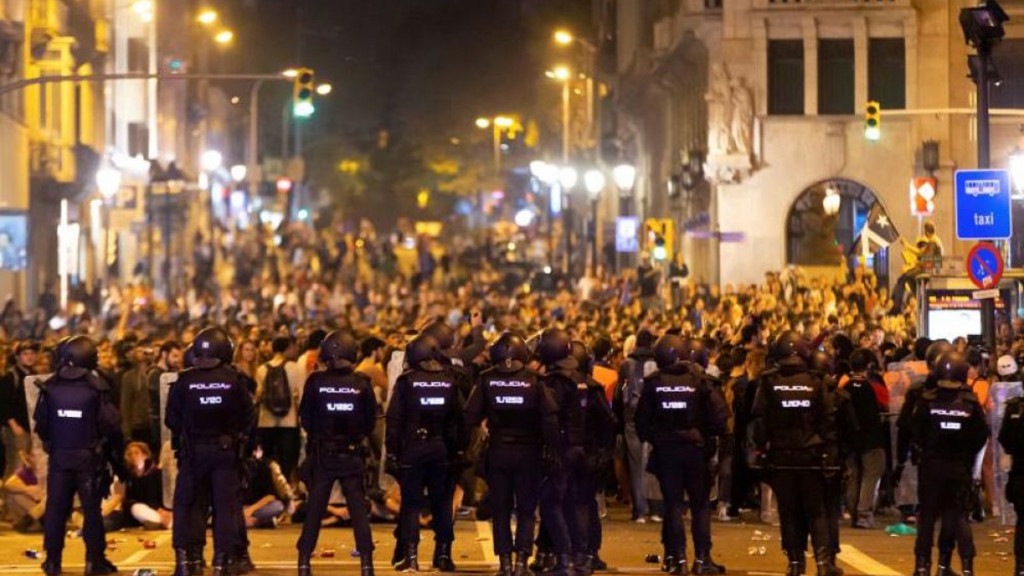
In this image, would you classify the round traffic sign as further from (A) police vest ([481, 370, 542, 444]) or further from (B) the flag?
(B) the flag

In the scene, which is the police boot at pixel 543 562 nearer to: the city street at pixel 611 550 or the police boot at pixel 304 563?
the city street at pixel 611 550

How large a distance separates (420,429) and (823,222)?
3108cm

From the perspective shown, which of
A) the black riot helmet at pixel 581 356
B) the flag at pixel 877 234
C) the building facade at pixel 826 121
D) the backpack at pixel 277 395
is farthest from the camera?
the building facade at pixel 826 121

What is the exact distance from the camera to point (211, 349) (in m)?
15.3

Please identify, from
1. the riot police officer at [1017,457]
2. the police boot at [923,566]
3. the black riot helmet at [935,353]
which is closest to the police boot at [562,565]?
the police boot at [923,566]

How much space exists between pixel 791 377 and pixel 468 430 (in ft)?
7.97

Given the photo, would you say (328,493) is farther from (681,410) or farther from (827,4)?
(827,4)

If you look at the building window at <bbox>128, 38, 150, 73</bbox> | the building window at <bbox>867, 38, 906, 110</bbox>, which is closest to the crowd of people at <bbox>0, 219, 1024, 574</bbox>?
the building window at <bbox>867, 38, 906, 110</bbox>

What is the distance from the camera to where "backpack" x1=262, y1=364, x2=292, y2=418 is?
2038cm

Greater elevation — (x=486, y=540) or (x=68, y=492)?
(x=68, y=492)

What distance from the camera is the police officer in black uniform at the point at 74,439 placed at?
15781mm

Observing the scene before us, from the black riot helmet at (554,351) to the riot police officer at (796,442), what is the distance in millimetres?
1458

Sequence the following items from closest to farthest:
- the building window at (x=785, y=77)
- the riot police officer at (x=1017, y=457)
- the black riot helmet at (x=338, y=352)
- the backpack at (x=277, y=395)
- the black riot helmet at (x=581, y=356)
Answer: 1. the riot police officer at (x=1017, y=457)
2. the black riot helmet at (x=338, y=352)
3. the black riot helmet at (x=581, y=356)
4. the backpack at (x=277, y=395)
5. the building window at (x=785, y=77)

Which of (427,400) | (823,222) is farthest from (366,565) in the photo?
(823,222)
